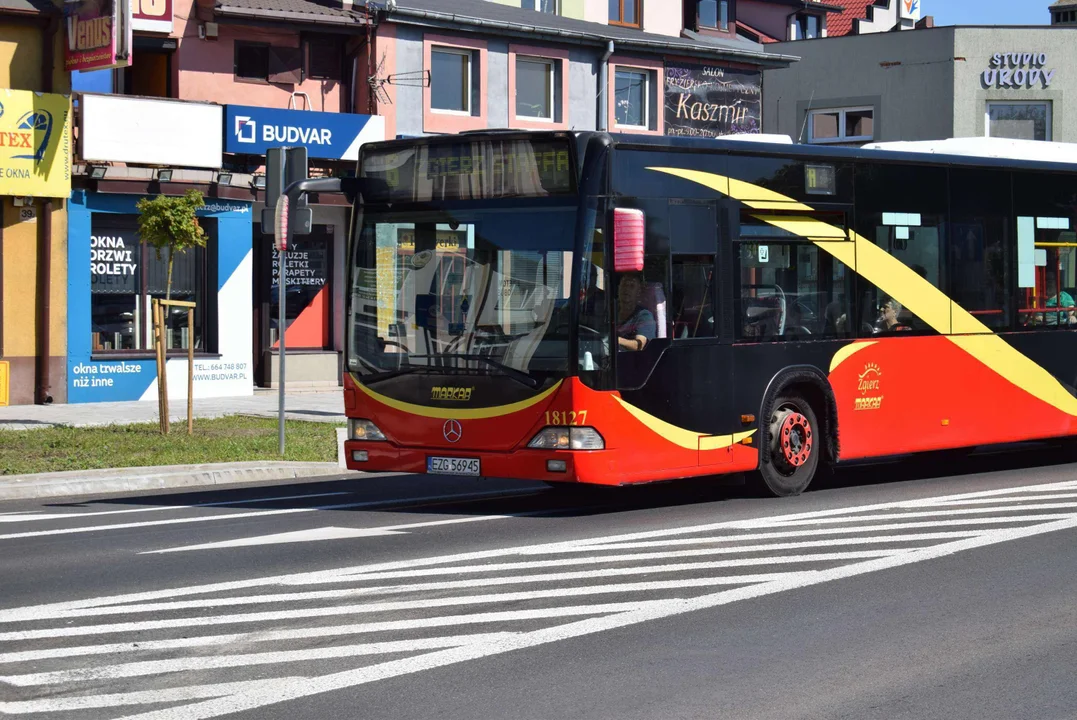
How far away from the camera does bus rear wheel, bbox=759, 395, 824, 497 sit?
13547 millimetres

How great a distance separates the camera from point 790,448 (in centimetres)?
1366

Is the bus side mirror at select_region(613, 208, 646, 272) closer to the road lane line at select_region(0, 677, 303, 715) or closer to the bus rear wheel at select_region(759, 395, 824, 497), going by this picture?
the bus rear wheel at select_region(759, 395, 824, 497)

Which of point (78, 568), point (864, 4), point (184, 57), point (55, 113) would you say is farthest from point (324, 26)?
point (864, 4)

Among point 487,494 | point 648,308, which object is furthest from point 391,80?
point 648,308

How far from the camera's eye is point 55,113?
2512cm

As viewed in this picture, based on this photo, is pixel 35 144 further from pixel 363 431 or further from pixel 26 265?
pixel 363 431

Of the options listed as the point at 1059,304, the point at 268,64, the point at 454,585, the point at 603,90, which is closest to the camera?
the point at 454,585

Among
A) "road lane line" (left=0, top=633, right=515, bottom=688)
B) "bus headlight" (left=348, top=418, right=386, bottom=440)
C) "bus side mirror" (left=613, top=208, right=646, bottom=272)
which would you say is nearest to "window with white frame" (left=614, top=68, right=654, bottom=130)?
"bus headlight" (left=348, top=418, right=386, bottom=440)

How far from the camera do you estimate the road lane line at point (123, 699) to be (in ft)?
20.4

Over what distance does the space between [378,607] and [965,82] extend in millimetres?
36769

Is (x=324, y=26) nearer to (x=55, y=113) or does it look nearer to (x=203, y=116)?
(x=203, y=116)

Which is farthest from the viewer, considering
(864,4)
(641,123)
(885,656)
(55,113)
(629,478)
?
(864,4)

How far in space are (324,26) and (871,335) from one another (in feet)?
58.3

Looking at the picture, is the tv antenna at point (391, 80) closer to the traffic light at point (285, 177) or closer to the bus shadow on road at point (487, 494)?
the traffic light at point (285, 177)
